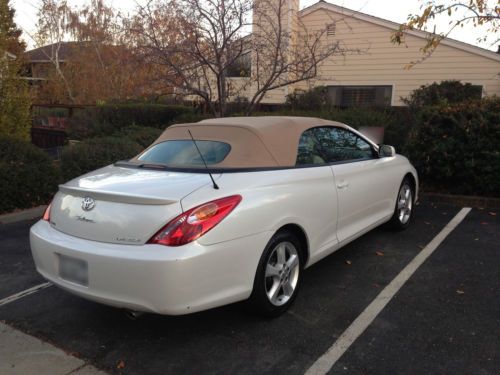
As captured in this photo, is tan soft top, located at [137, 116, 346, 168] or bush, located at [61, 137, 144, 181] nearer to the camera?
Result: tan soft top, located at [137, 116, 346, 168]

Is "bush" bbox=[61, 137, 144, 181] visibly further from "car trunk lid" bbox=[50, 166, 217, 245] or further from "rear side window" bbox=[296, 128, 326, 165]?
"rear side window" bbox=[296, 128, 326, 165]

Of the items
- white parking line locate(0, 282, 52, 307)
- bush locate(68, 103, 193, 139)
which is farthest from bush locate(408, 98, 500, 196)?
bush locate(68, 103, 193, 139)

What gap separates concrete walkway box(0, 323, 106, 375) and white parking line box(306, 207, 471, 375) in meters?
1.36

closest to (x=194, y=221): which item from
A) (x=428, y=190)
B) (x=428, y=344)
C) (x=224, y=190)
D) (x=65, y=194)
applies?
(x=224, y=190)

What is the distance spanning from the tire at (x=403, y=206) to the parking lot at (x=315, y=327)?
2.97 ft

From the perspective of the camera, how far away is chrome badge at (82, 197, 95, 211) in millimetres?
2965

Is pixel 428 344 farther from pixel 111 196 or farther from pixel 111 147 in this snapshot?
pixel 111 147

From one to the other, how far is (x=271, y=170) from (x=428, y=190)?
514 cm

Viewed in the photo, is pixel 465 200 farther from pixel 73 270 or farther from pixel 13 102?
pixel 13 102

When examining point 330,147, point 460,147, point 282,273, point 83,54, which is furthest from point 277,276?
point 83,54

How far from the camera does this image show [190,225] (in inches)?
106

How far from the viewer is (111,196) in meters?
2.91

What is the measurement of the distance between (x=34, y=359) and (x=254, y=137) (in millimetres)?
2253

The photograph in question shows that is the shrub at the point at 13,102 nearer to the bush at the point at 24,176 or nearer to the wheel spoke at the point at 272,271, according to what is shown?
the bush at the point at 24,176
